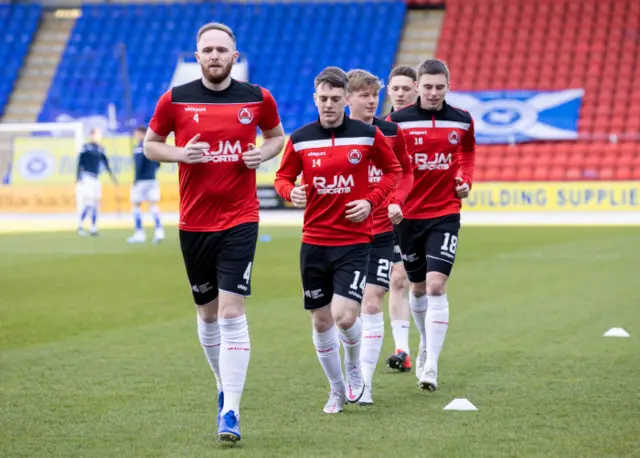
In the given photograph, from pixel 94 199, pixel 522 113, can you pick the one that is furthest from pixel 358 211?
pixel 522 113

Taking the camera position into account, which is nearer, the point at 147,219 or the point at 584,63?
the point at 147,219

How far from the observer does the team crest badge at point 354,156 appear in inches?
279

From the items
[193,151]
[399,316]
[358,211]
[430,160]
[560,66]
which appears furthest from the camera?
[560,66]

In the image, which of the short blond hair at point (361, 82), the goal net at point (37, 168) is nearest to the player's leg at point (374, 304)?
the short blond hair at point (361, 82)

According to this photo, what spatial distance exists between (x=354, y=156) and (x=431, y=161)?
57.0 inches

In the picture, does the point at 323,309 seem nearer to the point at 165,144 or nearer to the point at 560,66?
the point at 165,144

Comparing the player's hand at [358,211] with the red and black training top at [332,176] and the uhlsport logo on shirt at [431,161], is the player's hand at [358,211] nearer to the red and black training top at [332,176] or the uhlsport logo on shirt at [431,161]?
the red and black training top at [332,176]

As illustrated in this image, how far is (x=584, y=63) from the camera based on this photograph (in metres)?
35.6

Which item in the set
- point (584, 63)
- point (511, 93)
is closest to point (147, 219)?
point (511, 93)

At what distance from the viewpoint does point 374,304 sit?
7.93 m

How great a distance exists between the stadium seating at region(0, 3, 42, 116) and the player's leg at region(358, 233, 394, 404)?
32.4 meters

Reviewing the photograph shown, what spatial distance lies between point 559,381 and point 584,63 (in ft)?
94.3

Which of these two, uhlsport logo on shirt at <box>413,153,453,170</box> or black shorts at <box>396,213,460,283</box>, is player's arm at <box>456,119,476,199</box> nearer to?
uhlsport logo on shirt at <box>413,153,453,170</box>

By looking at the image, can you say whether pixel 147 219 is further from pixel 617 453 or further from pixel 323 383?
pixel 617 453
